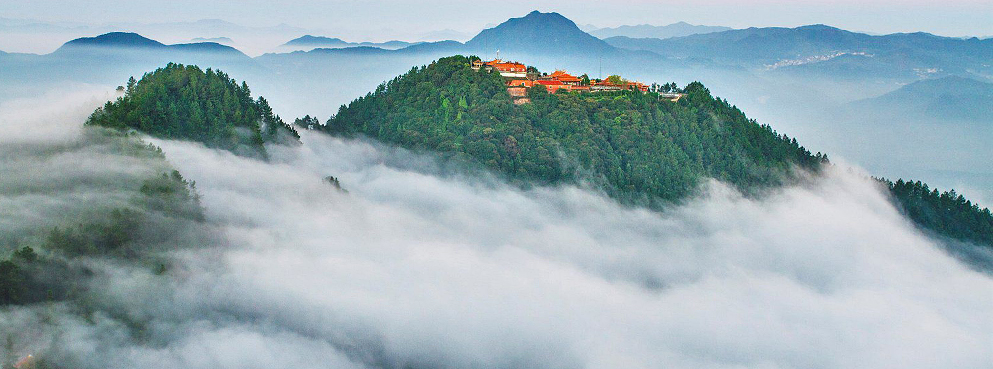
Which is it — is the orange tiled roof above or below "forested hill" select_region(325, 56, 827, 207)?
above

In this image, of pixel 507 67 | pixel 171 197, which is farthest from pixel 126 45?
pixel 171 197

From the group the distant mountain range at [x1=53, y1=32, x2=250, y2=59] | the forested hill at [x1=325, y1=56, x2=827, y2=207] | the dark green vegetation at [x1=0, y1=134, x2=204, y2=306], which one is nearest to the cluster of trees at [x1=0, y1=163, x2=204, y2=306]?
the dark green vegetation at [x1=0, y1=134, x2=204, y2=306]

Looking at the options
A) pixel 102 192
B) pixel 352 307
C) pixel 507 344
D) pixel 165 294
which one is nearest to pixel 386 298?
pixel 352 307

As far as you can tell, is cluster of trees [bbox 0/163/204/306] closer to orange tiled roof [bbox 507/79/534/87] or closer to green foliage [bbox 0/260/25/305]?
green foliage [bbox 0/260/25/305]

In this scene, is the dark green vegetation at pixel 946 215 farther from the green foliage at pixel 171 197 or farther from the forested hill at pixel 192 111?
the green foliage at pixel 171 197

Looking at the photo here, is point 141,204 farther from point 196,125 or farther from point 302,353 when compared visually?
point 196,125

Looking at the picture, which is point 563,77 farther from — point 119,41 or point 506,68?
point 119,41

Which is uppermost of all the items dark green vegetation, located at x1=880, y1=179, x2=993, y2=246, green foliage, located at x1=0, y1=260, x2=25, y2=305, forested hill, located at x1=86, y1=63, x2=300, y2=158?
forested hill, located at x1=86, y1=63, x2=300, y2=158
